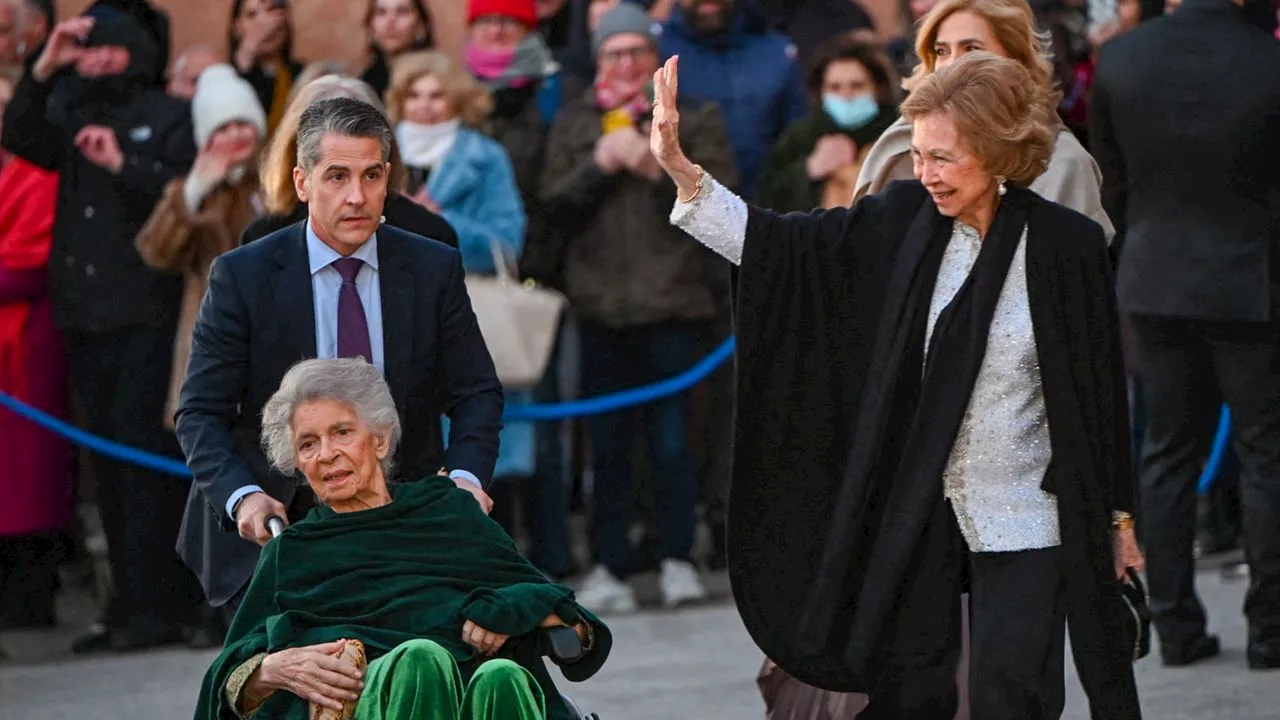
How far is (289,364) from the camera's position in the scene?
5586mm

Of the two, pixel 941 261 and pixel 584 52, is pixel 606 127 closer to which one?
pixel 584 52

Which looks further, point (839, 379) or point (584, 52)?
point (584, 52)

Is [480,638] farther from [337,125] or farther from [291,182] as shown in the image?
[291,182]

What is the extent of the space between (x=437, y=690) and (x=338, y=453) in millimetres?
623

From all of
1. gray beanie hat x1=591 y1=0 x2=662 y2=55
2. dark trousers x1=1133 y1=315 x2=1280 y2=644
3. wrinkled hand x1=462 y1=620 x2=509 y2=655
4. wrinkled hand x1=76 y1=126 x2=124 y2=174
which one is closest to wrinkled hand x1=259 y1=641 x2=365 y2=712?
wrinkled hand x1=462 y1=620 x2=509 y2=655

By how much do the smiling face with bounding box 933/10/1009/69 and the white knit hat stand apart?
337 cm

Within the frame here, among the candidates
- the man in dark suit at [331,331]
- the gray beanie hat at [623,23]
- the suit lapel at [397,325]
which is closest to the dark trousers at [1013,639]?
the man in dark suit at [331,331]

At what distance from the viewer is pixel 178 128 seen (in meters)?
9.06

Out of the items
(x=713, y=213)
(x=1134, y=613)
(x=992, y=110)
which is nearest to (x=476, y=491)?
(x=713, y=213)

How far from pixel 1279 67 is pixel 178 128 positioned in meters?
3.92

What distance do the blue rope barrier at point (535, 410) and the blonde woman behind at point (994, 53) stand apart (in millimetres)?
2869

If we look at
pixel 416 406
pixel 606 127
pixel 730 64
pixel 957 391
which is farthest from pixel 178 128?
pixel 957 391

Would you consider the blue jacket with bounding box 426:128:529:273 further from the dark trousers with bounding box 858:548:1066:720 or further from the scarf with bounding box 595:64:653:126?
the dark trousers with bounding box 858:548:1066:720

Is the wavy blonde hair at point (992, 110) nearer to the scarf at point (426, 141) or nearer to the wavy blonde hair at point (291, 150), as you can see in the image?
the wavy blonde hair at point (291, 150)
